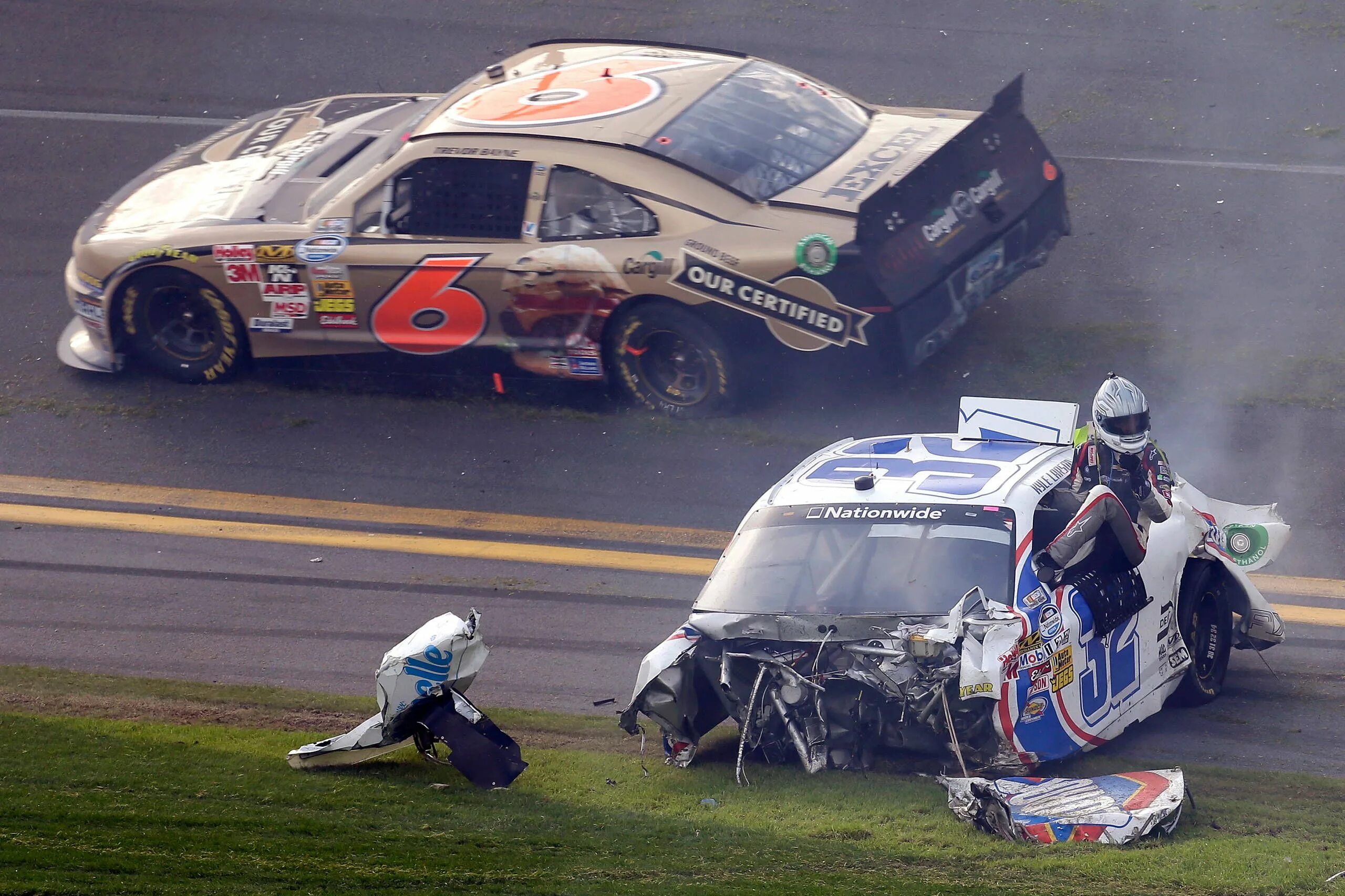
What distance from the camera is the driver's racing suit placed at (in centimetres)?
659

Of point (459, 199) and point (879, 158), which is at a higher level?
point (879, 158)

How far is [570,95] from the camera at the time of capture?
10.2 m

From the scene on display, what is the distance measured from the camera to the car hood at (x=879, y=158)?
366 inches

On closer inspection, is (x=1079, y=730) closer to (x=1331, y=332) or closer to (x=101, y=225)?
(x=1331, y=332)

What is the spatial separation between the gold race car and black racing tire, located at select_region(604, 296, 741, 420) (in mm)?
13

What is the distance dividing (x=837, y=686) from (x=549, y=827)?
133 cm

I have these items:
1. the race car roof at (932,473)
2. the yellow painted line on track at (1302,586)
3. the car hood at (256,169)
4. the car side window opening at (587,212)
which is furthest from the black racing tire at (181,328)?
the yellow painted line on track at (1302,586)

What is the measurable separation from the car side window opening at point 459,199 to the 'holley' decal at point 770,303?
3.95 feet

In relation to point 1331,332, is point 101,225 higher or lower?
higher

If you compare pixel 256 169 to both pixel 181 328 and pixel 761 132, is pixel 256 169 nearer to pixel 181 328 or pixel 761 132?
pixel 181 328

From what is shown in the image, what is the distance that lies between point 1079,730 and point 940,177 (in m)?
3.99

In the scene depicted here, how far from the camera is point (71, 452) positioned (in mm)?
10414

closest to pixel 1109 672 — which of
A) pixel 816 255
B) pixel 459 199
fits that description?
pixel 816 255

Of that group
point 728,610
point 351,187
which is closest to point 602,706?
point 728,610
